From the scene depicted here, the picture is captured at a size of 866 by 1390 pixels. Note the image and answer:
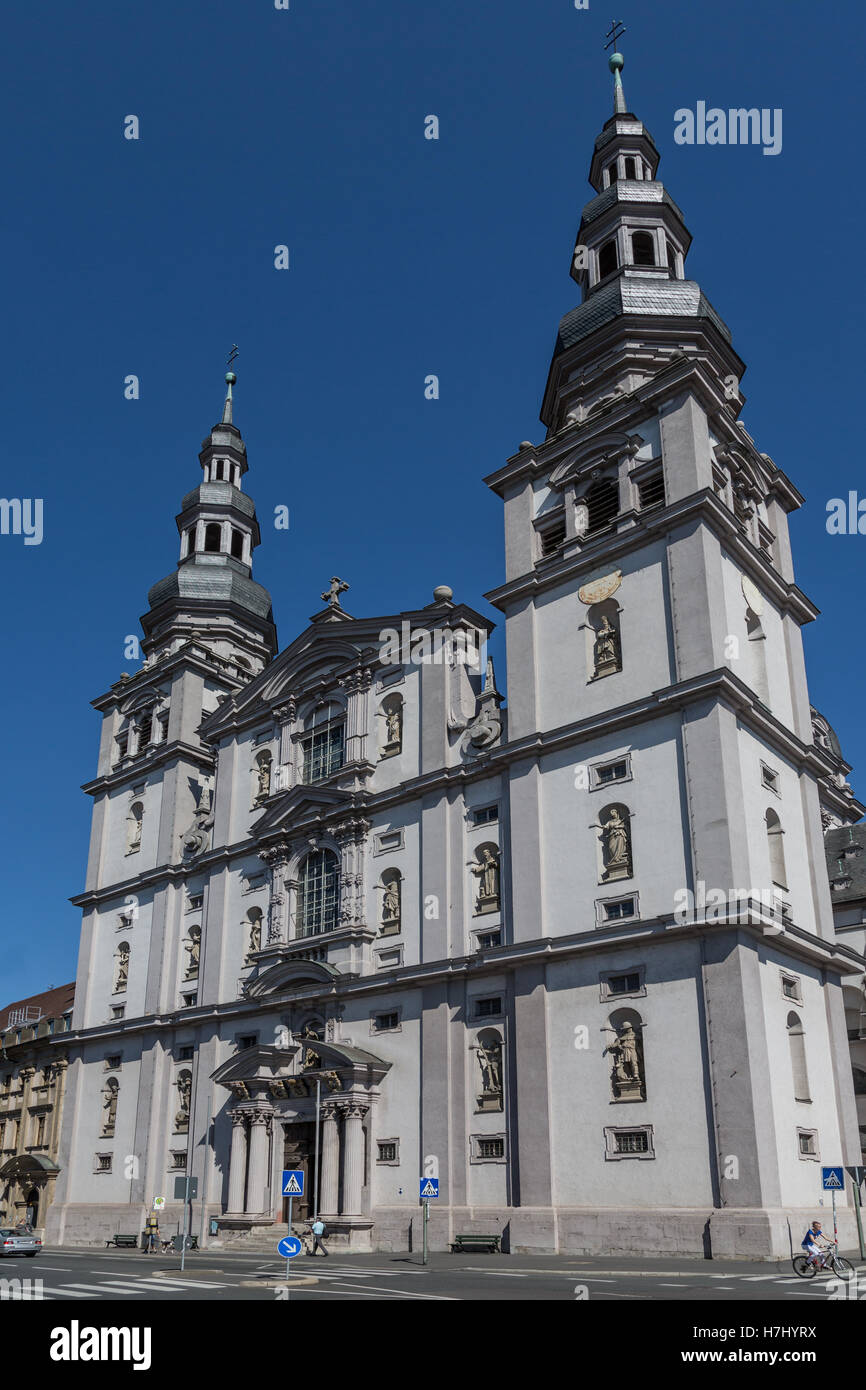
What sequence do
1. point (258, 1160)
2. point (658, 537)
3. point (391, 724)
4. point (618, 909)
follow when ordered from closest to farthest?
point (618, 909)
point (658, 537)
point (258, 1160)
point (391, 724)

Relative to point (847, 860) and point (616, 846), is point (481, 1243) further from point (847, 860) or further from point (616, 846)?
point (847, 860)

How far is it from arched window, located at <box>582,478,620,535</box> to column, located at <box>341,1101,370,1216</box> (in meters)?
19.9

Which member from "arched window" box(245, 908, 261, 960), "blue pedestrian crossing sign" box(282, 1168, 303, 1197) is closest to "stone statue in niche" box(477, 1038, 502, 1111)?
"arched window" box(245, 908, 261, 960)

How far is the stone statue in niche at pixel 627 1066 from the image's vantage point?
2952cm

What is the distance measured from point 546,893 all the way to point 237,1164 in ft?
50.9

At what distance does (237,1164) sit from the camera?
39281 mm

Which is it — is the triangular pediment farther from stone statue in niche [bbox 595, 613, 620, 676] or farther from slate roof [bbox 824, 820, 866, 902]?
slate roof [bbox 824, 820, 866, 902]

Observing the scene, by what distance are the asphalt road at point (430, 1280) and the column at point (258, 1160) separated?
5.33 meters

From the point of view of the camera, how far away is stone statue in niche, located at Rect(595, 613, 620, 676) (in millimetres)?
34750

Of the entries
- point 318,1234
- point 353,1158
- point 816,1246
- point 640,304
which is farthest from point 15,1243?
point 640,304

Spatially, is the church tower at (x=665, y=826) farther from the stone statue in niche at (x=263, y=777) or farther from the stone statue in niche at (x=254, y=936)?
the stone statue in niche at (x=254, y=936)

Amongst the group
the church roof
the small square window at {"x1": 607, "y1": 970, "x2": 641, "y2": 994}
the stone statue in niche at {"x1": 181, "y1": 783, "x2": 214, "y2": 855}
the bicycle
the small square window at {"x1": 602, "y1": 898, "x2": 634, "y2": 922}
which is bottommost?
the bicycle

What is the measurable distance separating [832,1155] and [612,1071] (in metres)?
6.46
